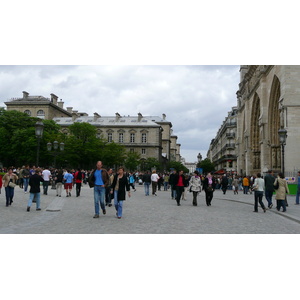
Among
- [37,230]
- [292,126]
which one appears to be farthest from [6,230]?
[292,126]

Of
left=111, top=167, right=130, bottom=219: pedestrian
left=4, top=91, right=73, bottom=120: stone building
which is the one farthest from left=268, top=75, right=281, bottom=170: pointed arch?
left=4, top=91, right=73, bottom=120: stone building

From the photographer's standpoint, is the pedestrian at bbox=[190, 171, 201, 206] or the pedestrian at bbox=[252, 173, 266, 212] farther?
the pedestrian at bbox=[190, 171, 201, 206]

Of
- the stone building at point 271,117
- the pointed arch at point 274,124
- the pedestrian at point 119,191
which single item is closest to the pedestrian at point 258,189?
the pedestrian at point 119,191

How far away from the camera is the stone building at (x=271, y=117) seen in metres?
30.3

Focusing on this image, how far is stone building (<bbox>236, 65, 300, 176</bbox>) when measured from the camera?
30.3 metres

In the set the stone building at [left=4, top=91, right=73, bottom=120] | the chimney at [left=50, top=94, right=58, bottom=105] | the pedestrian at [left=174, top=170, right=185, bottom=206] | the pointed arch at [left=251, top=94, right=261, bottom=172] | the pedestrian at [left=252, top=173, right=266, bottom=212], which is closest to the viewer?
the pedestrian at [left=252, top=173, right=266, bottom=212]

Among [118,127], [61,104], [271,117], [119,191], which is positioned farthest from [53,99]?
[119,191]

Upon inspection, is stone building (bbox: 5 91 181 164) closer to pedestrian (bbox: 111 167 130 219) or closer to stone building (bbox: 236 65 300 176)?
stone building (bbox: 236 65 300 176)

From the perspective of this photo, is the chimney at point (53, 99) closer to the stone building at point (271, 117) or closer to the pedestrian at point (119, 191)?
the stone building at point (271, 117)

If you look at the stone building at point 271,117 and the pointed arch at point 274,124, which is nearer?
the stone building at point 271,117

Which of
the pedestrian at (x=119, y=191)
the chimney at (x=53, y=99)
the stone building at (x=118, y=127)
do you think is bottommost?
the pedestrian at (x=119, y=191)

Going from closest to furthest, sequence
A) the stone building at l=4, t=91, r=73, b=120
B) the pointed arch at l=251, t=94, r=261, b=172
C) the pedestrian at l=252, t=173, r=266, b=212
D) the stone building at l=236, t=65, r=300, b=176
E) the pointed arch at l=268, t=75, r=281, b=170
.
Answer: the pedestrian at l=252, t=173, r=266, b=212
the stone building at l=236, t=65, r=300, b=176
the pointed arch at l=268, t=75, r=281, b=170
the pointed arch at l=251, t=94, r=261, b=172
the stone building at l=4, t=91, r=73, b=120

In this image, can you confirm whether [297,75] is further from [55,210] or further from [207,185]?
[55,210]

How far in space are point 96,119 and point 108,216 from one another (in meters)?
80.0
